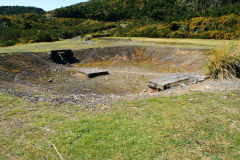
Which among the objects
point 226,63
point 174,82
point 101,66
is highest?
point 226,63

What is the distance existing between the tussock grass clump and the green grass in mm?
3161

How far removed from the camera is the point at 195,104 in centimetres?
513

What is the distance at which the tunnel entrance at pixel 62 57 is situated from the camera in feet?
49.7

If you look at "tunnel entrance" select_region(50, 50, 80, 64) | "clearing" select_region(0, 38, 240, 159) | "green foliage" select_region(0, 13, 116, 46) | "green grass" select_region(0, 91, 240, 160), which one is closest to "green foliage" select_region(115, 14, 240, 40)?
"tunnel entrance" select_region(50, 50, 80, 64)

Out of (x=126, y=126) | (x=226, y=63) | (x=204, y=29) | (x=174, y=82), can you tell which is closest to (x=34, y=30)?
(x=204, y=29)

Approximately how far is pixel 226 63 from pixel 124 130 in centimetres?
666

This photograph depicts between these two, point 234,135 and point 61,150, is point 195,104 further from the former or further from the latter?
point 61,150

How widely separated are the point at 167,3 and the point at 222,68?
185 ft

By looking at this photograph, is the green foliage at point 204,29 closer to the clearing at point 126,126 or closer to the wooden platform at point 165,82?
the wooden platform at point 165,82

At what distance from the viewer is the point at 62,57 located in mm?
15539

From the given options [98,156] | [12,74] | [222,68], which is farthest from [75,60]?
[98,156]

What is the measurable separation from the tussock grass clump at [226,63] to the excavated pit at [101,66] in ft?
10.8

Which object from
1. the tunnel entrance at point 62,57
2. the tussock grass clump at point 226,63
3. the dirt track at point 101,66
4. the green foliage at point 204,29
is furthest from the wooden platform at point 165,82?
the green foliage at point 204,29

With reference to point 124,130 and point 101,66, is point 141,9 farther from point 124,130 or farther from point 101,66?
point 124,130
